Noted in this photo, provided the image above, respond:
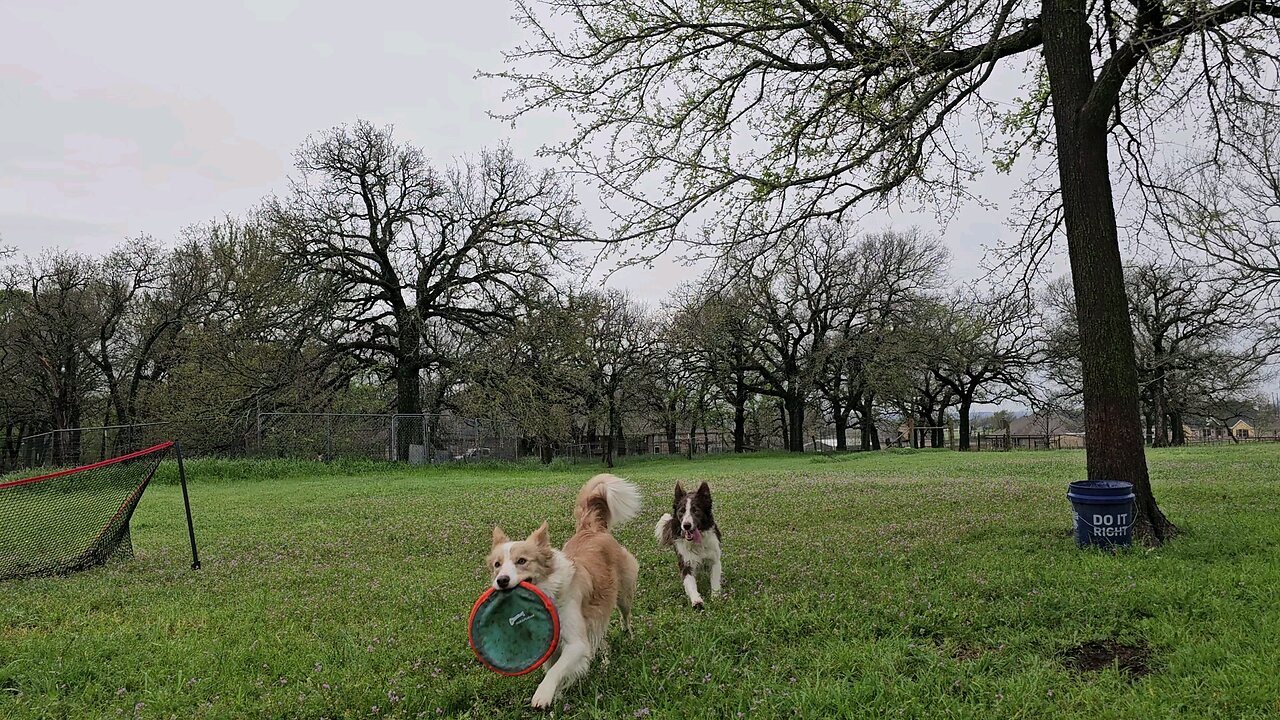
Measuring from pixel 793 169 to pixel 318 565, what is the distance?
24.6 feet

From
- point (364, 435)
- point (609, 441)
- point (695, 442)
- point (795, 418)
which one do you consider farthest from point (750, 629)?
point (695, 442)

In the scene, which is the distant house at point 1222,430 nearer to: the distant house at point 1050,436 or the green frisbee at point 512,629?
the distant house at point 1050,436

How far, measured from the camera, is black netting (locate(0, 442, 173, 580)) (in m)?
7.41

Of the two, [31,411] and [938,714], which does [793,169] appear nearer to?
[938,714]

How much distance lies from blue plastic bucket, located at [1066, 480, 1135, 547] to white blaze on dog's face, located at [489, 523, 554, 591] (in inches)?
212

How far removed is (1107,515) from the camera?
261 inches

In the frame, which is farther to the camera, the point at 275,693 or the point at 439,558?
the point at 439,558

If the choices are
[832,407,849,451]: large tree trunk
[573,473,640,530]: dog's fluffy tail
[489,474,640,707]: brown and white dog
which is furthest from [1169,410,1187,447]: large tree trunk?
[489,474,640,707]: brown and white dog

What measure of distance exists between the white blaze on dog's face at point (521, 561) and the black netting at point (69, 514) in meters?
5.28

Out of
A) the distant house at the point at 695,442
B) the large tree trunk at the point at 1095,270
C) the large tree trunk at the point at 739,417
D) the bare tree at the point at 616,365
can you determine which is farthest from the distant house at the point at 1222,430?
the large tree trunk at the point at 1095,270

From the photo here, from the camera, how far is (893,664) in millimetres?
4062

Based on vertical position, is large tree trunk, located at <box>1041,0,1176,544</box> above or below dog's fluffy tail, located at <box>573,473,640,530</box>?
above

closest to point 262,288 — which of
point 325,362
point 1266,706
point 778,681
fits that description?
point 325,362

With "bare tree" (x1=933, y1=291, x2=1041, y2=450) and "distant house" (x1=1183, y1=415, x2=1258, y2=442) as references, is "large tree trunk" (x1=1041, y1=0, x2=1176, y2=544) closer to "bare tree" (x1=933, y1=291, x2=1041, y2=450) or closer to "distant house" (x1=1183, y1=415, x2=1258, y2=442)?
"bare tree" (x1=933, y1=291, x2=1041, y2=450)
